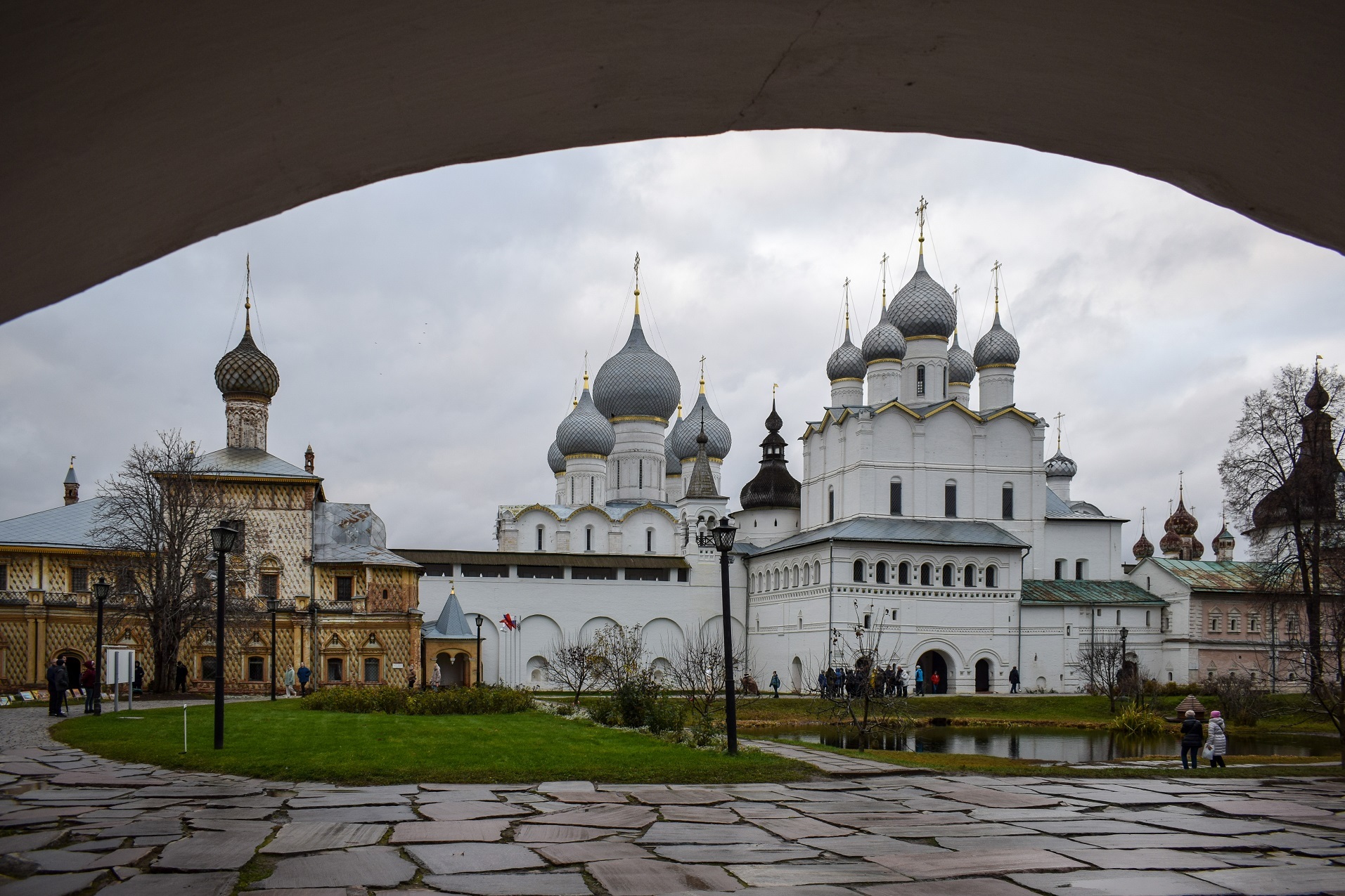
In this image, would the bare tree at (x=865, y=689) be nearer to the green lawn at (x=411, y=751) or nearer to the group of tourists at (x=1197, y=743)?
the group of tourists at (x=1197, y=743)

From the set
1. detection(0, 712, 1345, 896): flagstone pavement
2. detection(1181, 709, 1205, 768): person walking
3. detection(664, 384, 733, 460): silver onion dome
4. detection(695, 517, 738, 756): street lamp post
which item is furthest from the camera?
detection(664, 384, 733, 460): silver onion dome

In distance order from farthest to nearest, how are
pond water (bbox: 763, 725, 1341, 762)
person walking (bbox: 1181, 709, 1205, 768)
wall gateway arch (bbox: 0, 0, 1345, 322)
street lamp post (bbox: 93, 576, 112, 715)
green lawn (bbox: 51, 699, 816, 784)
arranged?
pond water (bbox: 763, 725, 1341, 762) → street lamp post (bbox: 93, 576, 112, 715) → person walking (bbox: 1181, 709, 1205, 768) → green lawn (bbox: 51, 699, 816, 784) → wall gateway arch (bbox: 0, 0, 1345, 322)

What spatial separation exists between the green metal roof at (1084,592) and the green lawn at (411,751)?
96.3 feet

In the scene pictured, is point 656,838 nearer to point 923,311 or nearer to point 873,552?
point 873,552

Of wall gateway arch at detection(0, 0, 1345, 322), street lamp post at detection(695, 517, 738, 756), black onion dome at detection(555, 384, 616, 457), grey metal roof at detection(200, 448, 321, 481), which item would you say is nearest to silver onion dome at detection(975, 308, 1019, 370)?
black onion dome at detection(555, 384, 616, 457)

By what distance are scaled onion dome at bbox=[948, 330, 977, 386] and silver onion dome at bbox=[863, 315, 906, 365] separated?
461 centimetres

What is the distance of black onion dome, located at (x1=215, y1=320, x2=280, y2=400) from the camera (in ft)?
123

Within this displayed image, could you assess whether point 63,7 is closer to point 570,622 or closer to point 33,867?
point 33,867

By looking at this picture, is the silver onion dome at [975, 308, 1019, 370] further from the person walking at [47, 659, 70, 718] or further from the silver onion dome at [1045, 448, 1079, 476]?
the person walking at [47, 659, 70, 718]

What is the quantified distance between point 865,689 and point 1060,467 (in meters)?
40.5

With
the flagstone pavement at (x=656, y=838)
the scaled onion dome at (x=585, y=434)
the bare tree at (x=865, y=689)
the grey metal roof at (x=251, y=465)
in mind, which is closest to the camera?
the flagstone pavement at (x=656, y=838)

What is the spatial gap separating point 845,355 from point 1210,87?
48.6 metres

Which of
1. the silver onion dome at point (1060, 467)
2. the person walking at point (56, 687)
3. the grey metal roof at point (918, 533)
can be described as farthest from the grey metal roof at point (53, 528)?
the silver onion dome at point (1060, 467)

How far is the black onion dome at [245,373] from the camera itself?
37469 millimetres
